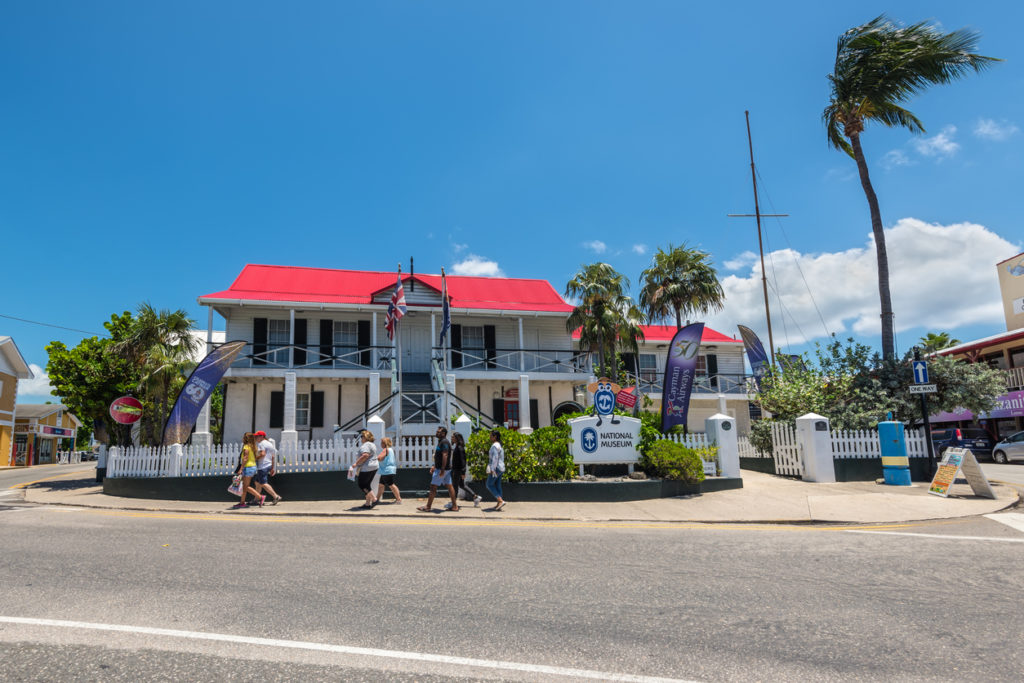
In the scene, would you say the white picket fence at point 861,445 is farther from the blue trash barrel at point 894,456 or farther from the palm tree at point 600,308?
the palm tree at point 600,308

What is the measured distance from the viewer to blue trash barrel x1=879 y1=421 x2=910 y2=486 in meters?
14.1

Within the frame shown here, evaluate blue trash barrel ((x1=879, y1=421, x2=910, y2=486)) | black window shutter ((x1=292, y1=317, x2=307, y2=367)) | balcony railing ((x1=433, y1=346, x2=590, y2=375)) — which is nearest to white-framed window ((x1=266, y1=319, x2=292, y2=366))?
black window shutter ((x1=292, y1=317, x2=307, y2=367))

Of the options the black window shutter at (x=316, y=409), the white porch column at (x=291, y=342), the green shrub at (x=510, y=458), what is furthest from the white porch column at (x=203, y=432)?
the green shrub at (x=510, y=458)

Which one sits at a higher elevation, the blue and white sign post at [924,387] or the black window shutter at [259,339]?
the black window shutter at [259,339]

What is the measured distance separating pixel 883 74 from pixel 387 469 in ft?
62.8

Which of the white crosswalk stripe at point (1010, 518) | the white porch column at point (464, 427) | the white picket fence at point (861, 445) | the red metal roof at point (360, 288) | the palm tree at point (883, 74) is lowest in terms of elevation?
the white crosswalk stripe at point (1010, 518)

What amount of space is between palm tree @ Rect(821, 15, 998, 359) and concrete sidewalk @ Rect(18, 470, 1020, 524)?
7541mm

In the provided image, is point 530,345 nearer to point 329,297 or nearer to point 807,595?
point 329,297

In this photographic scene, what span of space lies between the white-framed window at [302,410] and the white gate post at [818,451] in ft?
53.0

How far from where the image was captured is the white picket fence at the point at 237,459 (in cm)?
1366

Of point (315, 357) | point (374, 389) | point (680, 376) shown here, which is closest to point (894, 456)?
point (680, 376)

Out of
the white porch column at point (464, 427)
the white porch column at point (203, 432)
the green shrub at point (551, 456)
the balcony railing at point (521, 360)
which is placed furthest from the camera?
the balcony railing at point (521, 360)

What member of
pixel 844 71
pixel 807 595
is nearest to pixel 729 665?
pixel 807 595

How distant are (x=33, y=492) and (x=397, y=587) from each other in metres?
17.5
